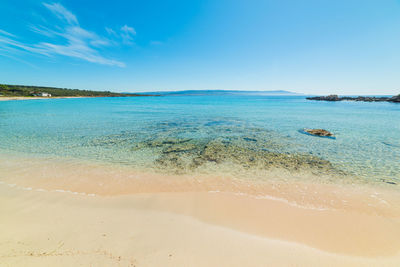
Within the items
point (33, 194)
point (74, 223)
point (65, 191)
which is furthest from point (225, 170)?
point (33, 194)

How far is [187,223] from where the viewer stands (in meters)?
4.43

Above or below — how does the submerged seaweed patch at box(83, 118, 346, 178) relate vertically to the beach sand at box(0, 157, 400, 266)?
above

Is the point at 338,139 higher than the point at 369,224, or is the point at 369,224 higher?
the point at 338,139

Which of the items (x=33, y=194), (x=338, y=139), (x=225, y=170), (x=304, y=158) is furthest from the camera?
(x=338, y=139)

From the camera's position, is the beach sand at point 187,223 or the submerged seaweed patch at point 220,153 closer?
the beach sand at point 187,223

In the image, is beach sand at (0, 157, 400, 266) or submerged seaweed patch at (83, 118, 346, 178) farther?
submerged seaweed patch at (83, 118, 346, 178)

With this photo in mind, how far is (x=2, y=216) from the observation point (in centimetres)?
447

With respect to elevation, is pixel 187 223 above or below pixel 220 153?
below

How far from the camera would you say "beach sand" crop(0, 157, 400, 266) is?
3.36 meters

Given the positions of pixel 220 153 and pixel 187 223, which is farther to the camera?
pixel 220 153

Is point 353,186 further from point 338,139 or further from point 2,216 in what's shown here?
point 2,216

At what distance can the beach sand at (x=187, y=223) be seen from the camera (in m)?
3.36

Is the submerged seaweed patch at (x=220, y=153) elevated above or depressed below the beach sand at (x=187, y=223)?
above

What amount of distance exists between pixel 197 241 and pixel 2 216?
602 cm
